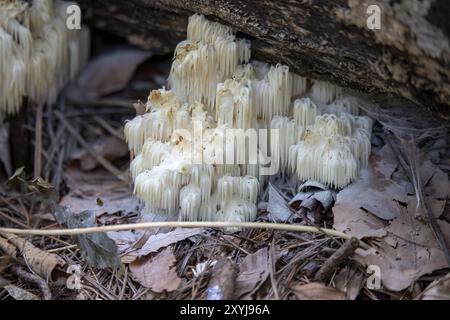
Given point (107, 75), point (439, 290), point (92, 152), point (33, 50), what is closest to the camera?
point (439, 290)

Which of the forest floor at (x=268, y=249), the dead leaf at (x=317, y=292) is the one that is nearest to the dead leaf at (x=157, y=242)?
the forest floor at (x=268, y=249)

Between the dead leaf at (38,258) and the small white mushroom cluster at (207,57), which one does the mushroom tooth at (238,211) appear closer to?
the small white mushroom cluster at (207,57)

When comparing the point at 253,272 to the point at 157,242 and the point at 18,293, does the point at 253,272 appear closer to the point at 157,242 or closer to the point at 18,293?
the point at 157,242

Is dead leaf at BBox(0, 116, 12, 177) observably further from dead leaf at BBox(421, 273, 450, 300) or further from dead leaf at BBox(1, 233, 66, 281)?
dead leaf at BBox(421, 273, 450, 300)

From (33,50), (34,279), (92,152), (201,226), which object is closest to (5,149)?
→ (92,152)

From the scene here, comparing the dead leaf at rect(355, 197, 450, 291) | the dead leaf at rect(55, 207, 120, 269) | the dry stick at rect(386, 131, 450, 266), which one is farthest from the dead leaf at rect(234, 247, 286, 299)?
the dry stick at rect(386, 131, 450, 266)

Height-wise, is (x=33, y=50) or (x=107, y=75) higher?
(x=33, y=50)

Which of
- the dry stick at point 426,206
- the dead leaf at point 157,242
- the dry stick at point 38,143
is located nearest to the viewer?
the dry stick at point 426,206
